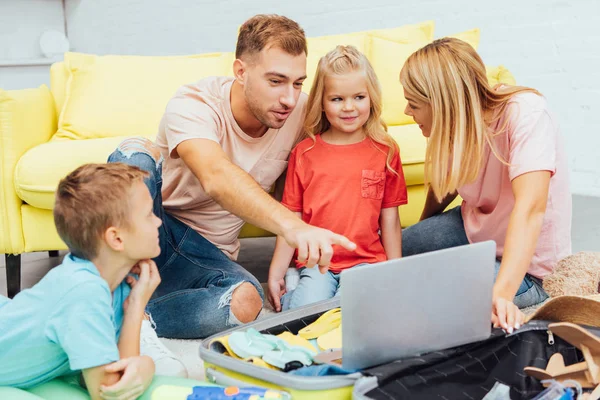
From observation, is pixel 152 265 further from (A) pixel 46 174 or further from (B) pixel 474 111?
(A) pixel 46 174

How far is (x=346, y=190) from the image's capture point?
174 cm

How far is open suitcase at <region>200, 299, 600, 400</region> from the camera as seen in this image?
101 cm

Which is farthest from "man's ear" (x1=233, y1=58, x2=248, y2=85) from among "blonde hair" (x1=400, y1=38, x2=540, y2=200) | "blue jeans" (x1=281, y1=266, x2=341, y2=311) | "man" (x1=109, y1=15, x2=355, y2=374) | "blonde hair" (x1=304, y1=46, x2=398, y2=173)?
"blue jeans" (x1=281, y1=266, x2=341, y2=311)

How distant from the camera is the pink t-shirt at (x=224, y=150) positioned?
1.66 m

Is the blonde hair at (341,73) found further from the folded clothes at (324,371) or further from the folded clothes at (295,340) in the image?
the folded clothes at (324,371)

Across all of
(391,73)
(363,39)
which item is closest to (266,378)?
(391,73)

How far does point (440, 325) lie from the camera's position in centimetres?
109

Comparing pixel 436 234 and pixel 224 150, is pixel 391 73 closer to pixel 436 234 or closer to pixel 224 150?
pixel 436 234

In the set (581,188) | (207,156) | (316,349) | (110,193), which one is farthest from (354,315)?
(581,188)

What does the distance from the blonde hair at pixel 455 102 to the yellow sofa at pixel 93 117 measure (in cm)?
50

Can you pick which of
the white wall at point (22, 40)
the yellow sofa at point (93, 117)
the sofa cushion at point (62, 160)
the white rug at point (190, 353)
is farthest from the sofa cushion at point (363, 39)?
the white wall at point (22, 40)

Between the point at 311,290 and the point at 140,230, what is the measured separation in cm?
63

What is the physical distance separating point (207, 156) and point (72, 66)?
3.90 feet

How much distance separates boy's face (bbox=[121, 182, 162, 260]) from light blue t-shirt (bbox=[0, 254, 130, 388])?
7cm
